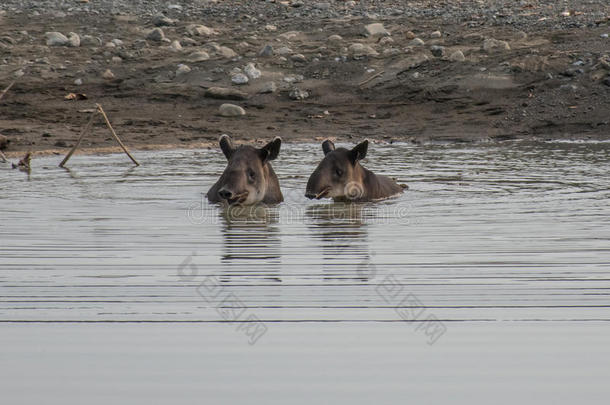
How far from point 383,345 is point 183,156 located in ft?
38.5

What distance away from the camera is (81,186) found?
43.1 feet

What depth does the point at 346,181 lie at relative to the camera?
39.8ft

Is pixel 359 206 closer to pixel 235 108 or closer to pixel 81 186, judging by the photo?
pixel 81 186

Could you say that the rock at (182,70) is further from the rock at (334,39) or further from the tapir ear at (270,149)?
the tapir ear at (270,149)

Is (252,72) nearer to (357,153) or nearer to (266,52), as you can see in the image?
(266,52)

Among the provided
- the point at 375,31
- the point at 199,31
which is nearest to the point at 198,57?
the point at 199,31

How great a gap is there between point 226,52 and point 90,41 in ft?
10.9

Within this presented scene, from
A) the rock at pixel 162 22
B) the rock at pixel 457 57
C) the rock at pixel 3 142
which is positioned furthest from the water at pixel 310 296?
the rock at pixel 162 22

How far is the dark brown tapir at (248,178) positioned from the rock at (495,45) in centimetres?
1140

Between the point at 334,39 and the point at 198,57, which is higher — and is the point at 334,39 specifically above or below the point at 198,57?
above

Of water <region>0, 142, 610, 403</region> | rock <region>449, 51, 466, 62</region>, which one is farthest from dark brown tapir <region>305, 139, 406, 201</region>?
rock <region>449, 51, 466, 62</region>

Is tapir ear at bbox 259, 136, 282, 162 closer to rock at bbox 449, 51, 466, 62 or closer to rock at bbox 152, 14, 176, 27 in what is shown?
rock at bbox 449, 51, 466, 62

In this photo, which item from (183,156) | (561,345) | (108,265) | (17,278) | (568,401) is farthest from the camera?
(183,156)

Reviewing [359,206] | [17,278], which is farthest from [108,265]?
[359,206]
